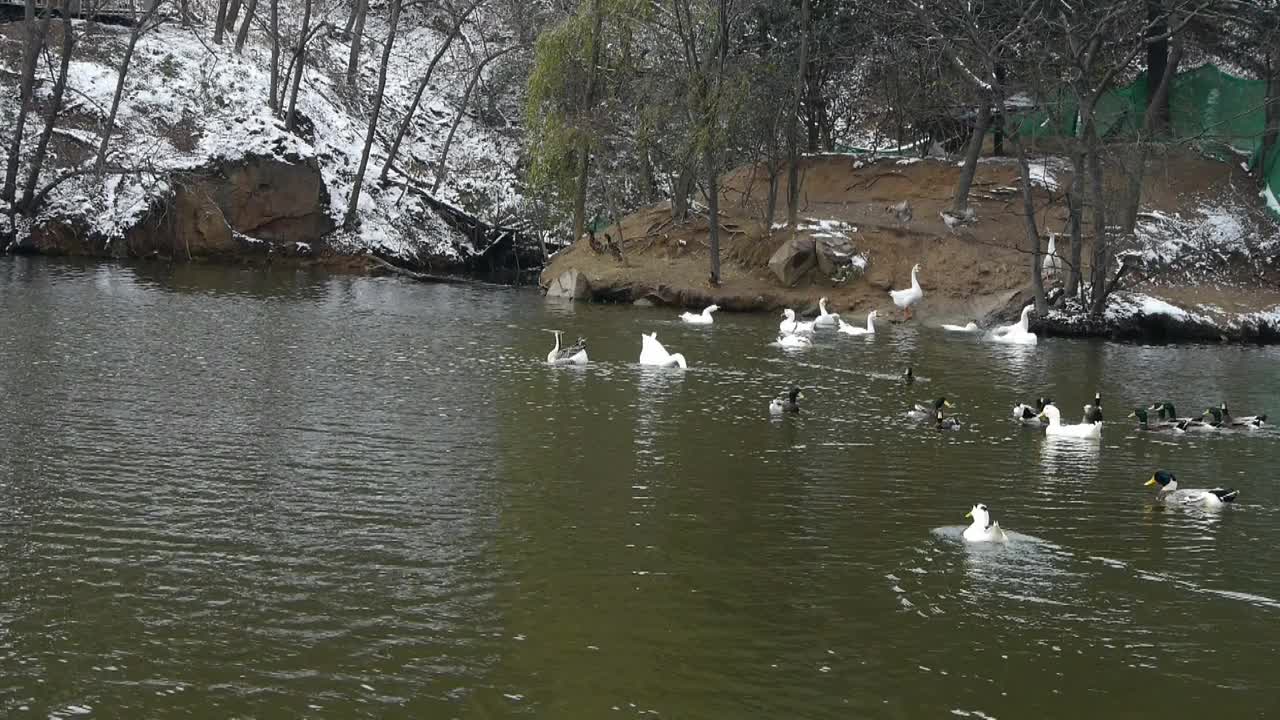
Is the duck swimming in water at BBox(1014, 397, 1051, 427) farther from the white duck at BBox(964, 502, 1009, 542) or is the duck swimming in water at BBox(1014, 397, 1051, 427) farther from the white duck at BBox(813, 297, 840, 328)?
the white duck at BBox(813, 297, 840, 328)

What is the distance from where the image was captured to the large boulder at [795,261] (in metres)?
36.5

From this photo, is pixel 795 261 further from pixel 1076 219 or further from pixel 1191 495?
pixel 1191 495

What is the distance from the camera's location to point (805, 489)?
13875 millimetres

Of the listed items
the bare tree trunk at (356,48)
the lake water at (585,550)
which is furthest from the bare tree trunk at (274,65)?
the lake water at (585,550)

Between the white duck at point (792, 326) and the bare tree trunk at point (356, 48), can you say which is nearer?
the white duck at point (792, 326)

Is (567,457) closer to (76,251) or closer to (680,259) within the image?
(680,259)

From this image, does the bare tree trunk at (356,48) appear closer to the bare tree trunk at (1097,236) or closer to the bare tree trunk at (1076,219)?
the bare tree trunk at (1076,219)

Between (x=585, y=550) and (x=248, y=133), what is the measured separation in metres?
39.0

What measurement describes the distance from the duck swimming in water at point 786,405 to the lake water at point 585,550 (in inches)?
14.7

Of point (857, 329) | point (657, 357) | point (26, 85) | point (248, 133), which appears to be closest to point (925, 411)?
point (657, 357)

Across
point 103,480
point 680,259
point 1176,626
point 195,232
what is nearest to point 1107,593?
point 1176,626

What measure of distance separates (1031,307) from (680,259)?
450 inches

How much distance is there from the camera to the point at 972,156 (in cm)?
3803

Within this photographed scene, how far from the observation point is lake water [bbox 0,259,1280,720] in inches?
328
